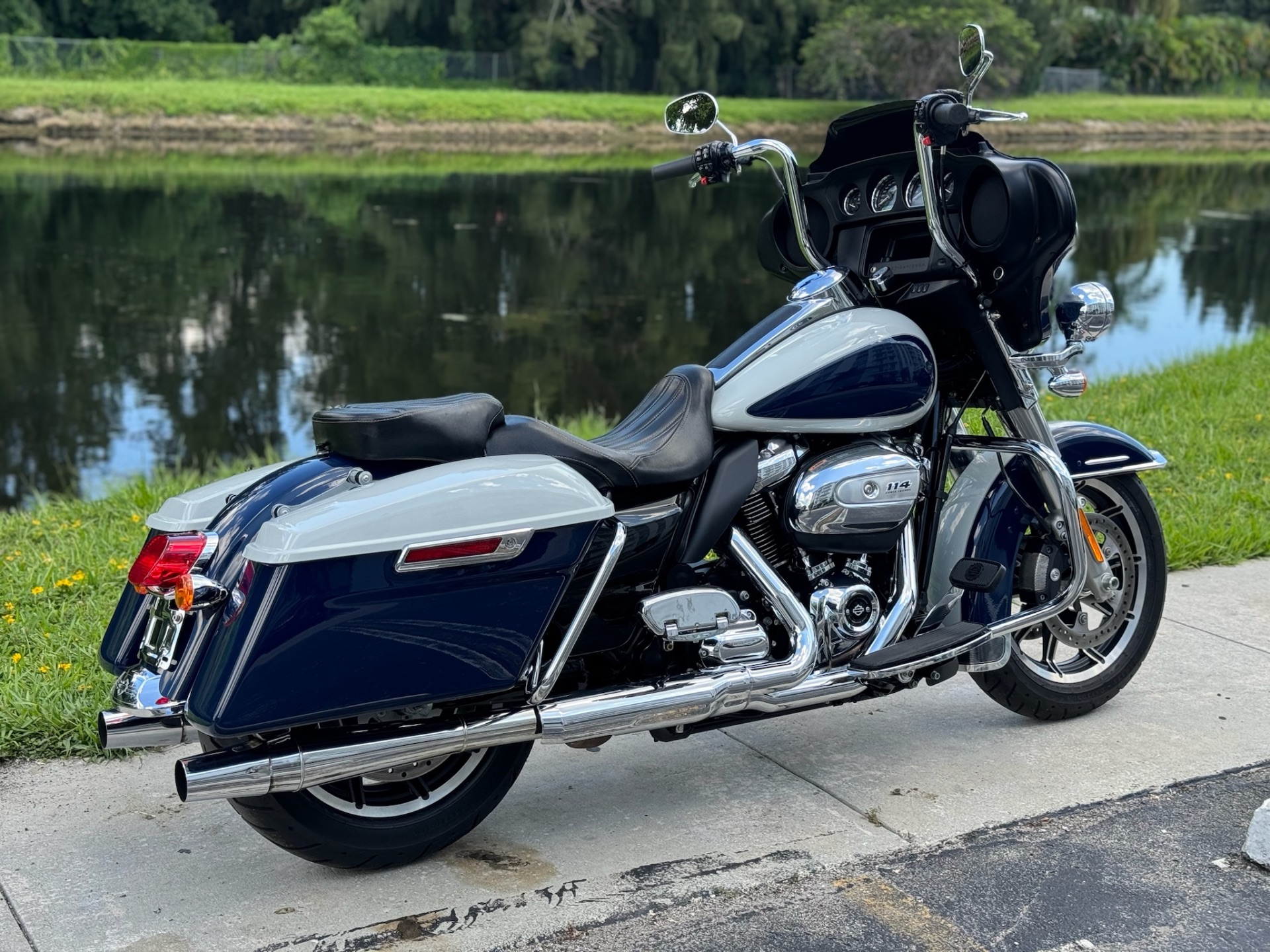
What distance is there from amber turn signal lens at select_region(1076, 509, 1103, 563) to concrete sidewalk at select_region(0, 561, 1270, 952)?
507 millimetres

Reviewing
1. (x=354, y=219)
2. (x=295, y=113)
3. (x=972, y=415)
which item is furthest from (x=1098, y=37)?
(x=972, y=415)

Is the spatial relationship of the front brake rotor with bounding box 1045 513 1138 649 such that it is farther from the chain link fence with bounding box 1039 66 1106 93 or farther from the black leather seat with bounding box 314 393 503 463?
the chain link fence with bounding box 1039 66 1106 93

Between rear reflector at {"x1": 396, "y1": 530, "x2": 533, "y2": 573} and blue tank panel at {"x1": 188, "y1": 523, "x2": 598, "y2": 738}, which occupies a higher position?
rear reflector at {"x1": 396, "y1": 530, "x2": 533, "y2": 573}

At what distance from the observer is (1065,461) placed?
404 cm

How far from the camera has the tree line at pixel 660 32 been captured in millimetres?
52125

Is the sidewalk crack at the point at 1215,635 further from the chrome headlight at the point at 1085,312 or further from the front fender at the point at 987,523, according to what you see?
the chrome headlight at the point at 1085,312

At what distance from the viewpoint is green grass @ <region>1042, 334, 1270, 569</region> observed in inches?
232

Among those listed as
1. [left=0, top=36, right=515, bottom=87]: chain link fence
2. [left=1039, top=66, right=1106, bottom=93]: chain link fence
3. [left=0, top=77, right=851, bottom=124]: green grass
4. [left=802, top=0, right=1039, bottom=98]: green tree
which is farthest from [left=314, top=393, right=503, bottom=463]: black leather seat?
[left=1039, top=66, right=1106, bottom=93]: chain link fence

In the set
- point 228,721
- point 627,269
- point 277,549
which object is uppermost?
point 277,549

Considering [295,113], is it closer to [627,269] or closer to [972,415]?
[627,269]

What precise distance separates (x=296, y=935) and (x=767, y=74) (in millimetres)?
58153

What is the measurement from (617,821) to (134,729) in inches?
47.8

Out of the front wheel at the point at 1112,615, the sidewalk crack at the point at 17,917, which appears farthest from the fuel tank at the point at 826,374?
the sidewalk crack at the point at 17,917

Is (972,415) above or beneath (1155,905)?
above
